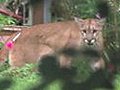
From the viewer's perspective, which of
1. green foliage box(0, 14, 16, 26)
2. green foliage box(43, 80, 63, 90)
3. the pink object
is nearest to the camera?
green foliage box(43, 80, 63, 90)

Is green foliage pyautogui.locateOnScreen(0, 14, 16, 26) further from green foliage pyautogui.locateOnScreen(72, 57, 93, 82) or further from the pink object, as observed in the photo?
green foliage pyautogui.locateOnScreen(72, 57, 93, 82)

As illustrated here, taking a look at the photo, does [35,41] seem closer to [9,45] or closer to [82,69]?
[9,45]

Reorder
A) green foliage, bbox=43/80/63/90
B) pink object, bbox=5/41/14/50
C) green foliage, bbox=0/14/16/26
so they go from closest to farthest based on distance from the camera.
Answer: green foliage, bbox=43/80/63/90
pink object, bbox=5/41/14/50
green foliage, bbox=0/14/16/26

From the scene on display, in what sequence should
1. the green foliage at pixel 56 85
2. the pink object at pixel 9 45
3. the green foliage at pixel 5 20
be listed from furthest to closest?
the green foliage at pixel 5 20 → the pink object at pixel 9 45 → the green foliage at pixel 56 85

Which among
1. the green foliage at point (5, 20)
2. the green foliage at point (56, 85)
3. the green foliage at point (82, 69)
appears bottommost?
the green foliage at point (5, 20)

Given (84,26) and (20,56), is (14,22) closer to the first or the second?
(20,56)

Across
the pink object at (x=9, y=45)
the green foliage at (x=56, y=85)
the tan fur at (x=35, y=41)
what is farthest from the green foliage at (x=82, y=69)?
the pink object at (x=9, y=45)

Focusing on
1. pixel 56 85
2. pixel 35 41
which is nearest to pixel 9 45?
pixel 35 41

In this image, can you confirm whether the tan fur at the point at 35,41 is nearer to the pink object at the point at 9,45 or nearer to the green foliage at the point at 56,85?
the pink object at the point at 9,45

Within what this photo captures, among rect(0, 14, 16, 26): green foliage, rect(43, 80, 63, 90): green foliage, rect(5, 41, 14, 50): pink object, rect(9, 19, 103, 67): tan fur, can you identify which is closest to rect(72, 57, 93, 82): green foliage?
rect(43, 80, 63, 90): green foliage

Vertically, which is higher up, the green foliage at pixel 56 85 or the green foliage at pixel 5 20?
the green foliage at pixel 56 85

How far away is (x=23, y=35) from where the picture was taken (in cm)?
816

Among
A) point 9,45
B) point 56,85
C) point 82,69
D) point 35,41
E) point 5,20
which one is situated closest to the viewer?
point 56,85

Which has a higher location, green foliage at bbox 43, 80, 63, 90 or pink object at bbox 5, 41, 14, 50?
green foliage at bbox 43, 80, 63, 90
